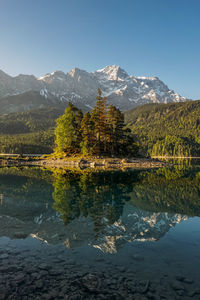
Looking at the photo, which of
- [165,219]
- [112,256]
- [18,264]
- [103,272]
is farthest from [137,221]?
[18,264]

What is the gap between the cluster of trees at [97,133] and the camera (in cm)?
8469

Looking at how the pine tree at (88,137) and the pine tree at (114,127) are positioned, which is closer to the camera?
Answer: the pine tree at (88,137)

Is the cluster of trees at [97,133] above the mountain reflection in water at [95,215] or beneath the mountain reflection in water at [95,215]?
above

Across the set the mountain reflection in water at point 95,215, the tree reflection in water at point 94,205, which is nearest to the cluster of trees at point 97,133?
the tree reflection in water at point 94,205

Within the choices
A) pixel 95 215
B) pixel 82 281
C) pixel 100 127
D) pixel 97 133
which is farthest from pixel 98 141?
pixel 82 281

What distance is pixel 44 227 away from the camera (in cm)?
1570

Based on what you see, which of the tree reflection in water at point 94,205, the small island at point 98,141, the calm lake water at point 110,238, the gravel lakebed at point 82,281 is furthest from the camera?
the small island at point 98,141

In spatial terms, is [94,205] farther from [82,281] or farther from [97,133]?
[97,133]

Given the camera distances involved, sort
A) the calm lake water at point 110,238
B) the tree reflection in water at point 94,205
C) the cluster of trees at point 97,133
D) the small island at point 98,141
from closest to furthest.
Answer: the calm lake water at point 110,238 → the tree reflection in water at point 94,205 → the small island at point 98,141 → the cluster of trees at point 97,133

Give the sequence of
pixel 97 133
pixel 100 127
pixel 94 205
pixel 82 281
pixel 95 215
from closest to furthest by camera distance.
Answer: pixel 82 281 < pixel 95 215 < pixel 94 205 < pixel 100 127 < pixel 97 133

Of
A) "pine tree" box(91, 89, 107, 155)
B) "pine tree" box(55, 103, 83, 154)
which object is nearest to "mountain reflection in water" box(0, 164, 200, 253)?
"pine tree" box(91, 89, 107, 155)

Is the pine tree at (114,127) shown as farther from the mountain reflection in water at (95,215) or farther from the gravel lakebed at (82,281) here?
the gravel lakebed at (82,281)

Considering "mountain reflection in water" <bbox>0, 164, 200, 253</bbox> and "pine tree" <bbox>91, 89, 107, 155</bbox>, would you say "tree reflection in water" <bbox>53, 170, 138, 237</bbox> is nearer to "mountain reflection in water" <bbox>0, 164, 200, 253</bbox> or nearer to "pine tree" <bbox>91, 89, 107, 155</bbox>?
"mountain reflection in water" <bbox>0, 164, 200, 253</bbox>

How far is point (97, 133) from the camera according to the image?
85.8m
